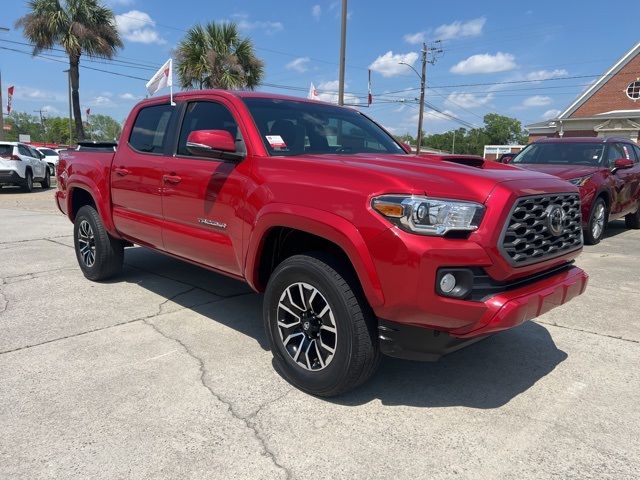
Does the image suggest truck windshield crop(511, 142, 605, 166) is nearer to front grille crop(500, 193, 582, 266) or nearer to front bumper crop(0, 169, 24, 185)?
front grille crop(500, 193, 582, 266)

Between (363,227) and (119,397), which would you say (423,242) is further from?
(119,397)

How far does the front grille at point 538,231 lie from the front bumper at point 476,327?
0.18 metres

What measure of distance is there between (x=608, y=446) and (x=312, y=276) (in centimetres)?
179

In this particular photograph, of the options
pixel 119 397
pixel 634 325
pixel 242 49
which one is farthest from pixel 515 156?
pixel 242 49

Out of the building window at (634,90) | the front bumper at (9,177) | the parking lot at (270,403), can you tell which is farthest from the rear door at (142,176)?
the building window at (634,90)

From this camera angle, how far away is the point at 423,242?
8.05ft

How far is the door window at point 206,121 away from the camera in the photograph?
3781 mm

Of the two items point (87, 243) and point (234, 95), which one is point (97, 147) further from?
point (234, 95)

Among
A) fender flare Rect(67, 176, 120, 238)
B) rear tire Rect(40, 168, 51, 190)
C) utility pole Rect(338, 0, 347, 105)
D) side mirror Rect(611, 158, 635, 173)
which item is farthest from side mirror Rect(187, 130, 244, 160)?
rear tire Rect(40, 168, 51, 190)

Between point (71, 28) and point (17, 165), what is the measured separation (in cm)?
786

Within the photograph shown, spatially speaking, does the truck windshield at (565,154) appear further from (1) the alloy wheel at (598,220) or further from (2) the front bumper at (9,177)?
(2) the front bumper at (9,177)

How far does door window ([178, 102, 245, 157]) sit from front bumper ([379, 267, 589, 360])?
5.93ft

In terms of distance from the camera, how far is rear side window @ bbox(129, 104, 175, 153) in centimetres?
445

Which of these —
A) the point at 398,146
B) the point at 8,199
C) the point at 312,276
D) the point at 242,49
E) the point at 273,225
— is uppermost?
the point at 242,49
